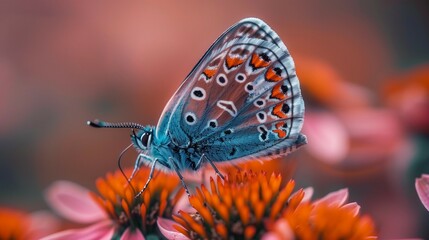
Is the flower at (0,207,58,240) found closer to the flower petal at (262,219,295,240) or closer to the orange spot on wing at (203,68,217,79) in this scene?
the orange spot on wing at (203,68,217,79)

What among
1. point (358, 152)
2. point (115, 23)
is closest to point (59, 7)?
point (115, 23)

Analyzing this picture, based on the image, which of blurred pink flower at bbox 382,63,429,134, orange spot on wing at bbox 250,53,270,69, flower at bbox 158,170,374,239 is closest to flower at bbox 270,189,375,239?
flower at bbox 158,170,374,239

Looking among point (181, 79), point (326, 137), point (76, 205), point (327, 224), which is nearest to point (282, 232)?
point (327, 224)

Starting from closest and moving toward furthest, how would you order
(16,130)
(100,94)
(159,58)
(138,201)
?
(138,201), (16,130), (100,94), (159,58)

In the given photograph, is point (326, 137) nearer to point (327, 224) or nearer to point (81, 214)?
point (81, 214)

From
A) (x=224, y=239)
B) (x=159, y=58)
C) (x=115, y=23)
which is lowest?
(x=224, y=239)

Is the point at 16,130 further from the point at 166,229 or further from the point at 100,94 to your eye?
the point at 166,229

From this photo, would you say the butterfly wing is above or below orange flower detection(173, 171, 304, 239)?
above
